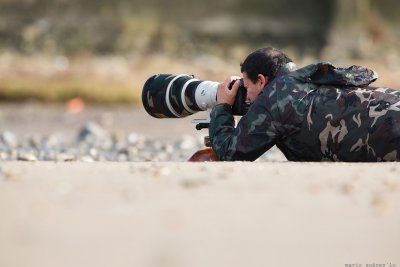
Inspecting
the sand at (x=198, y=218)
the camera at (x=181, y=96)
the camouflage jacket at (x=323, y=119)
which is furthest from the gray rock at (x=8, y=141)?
the sand at (x=198, y=218)

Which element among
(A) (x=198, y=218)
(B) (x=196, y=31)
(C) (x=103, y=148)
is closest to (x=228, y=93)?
(A) (x=198, y=218)

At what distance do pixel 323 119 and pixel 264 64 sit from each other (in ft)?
1.33

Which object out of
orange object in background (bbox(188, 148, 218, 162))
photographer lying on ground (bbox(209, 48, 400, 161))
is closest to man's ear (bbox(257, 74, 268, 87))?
photographer lying on ground (bbox(209, 48, 400, 161))

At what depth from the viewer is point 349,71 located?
5117 millimetres

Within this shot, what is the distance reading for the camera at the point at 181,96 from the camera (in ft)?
17.3

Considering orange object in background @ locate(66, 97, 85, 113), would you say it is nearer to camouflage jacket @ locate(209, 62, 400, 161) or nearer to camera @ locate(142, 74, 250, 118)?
camera @ locate(142, 74, 250, 118)

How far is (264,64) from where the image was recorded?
5.11 meters

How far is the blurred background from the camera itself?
16906mm

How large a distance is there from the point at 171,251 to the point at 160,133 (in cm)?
841

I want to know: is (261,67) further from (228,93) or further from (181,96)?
(181,96)

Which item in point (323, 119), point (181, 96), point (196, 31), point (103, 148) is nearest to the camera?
point (323, 119)

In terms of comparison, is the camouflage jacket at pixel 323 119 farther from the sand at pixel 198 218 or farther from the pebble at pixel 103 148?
the pebble at pixel 103 148

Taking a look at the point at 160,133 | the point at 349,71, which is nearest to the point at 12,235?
the point at 349,71

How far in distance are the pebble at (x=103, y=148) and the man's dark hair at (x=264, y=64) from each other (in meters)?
2.36
